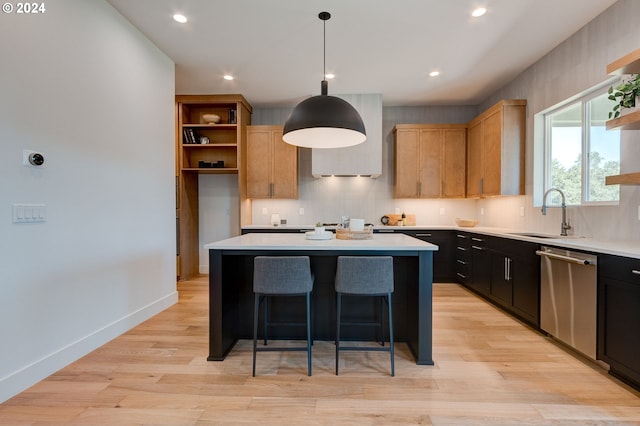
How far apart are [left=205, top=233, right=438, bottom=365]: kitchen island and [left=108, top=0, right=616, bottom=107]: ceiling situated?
2113 mm

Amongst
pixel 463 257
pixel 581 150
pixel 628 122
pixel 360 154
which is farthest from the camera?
pixel 360 154

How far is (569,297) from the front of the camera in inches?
96.3

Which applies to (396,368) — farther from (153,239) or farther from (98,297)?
(153,239)

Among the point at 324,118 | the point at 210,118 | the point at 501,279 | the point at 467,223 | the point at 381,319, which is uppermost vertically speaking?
the point at 210,118

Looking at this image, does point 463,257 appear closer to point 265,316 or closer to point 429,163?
point 429,163

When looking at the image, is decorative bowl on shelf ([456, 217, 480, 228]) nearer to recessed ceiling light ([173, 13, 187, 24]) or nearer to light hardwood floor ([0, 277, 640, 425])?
light hardwood floor ([0, 277, 640, 425])

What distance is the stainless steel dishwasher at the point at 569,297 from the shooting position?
7.34ft

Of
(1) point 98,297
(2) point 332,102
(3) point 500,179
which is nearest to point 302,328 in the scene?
(1) point 98,297

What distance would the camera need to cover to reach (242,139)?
4855mm

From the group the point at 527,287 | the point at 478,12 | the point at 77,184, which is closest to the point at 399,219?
the point at 527,287

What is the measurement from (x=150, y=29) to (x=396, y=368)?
12.8ft

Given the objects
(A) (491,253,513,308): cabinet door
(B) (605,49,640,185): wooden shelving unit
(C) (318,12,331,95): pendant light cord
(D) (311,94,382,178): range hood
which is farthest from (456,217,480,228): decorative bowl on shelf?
(C) (318,12,331,95): pendant light cord

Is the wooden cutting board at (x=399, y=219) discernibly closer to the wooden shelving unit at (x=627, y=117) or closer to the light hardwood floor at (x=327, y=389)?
the light hardwood floor at (x=327, y=389)

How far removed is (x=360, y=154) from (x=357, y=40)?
1.86 metres
